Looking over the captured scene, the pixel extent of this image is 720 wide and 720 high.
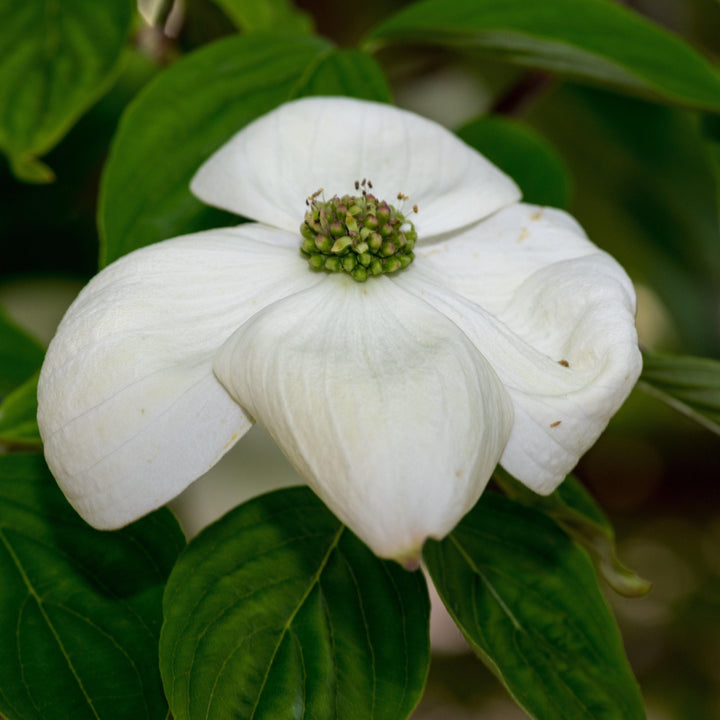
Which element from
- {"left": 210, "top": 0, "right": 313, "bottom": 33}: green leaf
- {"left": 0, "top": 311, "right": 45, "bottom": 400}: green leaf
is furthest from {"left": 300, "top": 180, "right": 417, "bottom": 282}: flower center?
{"left": 210, "top": 0, "right": 313, "bottom": 33}: green leaf

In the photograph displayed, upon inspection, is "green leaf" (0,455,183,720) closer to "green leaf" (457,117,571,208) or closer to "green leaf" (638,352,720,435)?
"green leaf" (638,352,720,435)

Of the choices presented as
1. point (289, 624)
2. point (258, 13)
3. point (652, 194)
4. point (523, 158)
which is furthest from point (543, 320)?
point (652, 194)

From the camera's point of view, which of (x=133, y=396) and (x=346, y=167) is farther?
(x=346, y=167)

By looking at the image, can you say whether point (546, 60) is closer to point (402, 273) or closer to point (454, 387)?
point (402, 273)

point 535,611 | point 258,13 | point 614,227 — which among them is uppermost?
point 258,13

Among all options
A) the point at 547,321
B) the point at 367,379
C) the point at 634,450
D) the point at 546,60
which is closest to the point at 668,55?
the point at 546,60

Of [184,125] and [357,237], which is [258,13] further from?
[357,237]

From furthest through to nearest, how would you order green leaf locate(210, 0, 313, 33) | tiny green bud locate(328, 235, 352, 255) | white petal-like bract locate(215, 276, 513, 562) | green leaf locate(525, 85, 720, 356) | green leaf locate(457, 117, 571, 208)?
green leaf locate(525, 85, 720, 356) < green leaf locate(210, 0, 313, 33) < green leaf locate(457, 117, 571, 208) < tiny green bud locate(328, 235, 352, 255) < white petal-like bract locate(215, 276, 513, 562)
